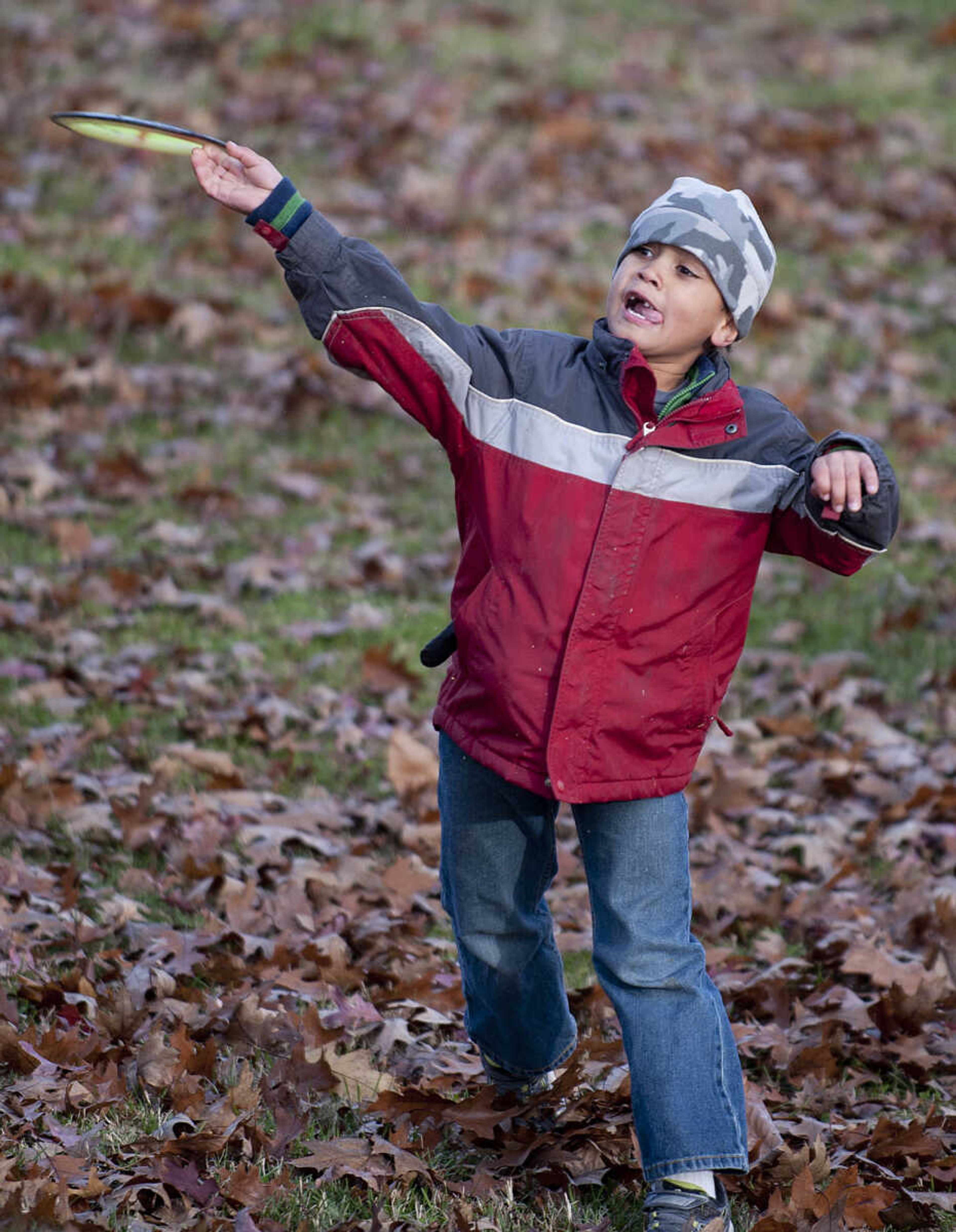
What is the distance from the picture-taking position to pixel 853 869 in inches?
209

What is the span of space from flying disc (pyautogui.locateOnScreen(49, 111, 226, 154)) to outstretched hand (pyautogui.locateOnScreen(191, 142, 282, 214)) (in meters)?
0.03

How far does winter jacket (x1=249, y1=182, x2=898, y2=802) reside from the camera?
3.16m

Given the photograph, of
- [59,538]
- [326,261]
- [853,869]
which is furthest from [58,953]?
[59,538]

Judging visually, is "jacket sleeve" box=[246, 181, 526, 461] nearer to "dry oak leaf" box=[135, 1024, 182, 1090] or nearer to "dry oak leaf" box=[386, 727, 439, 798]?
"dry oak leaf" box=[135, 1024, 182, 1090]

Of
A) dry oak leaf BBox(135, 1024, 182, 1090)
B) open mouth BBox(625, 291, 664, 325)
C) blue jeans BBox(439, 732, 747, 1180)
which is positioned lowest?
dry oak leaf BBox(135, 1024, 182, 1090)

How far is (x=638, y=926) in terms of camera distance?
126 inches

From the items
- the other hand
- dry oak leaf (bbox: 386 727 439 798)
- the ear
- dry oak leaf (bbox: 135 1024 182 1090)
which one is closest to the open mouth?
the ear

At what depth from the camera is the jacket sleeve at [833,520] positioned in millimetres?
3078

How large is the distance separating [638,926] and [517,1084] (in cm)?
76

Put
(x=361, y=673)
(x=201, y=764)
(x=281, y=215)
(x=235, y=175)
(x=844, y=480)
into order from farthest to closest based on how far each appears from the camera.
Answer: (x=361, y=673) → (x=201, y=764) → (x=235, y=175) → (x=281, y=215) → (x=844, y=480)

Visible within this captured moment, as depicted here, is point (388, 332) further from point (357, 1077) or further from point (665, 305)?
point (357, 1077)

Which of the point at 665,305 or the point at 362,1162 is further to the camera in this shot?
the point at 362,1162

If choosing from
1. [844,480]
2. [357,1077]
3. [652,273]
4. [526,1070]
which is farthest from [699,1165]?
[652,273]

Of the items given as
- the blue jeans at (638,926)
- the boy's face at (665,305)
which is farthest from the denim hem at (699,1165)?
the boy's face at (665,305)
